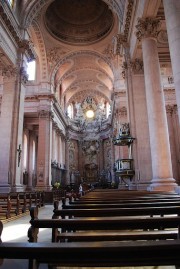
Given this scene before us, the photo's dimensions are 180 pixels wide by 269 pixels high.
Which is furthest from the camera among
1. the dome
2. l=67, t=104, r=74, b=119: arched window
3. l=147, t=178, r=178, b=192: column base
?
l=67, t=104, r=74, b=119: arched window

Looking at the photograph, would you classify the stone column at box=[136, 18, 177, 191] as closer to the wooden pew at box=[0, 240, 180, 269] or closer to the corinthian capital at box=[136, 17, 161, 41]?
the corinthian capital at box=[136, 17, 161, 41]

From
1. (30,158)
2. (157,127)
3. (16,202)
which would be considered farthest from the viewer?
(30,158)

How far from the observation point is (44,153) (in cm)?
1902

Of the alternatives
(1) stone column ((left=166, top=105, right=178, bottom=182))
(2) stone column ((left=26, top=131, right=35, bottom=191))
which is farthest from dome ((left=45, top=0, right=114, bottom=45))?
(2) stone column ((left=26, top=131, right=35, bottom=191))

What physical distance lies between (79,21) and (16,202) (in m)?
18.3

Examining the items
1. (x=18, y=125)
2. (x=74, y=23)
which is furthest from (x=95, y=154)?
(x=18, y=125)

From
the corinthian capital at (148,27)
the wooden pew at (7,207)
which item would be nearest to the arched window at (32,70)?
the corinthian capital at (148,27)

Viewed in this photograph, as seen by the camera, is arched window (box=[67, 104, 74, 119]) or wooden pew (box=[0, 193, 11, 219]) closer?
wooden pew (box=[0, 193, 11, 219])

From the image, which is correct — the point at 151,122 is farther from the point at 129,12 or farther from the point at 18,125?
the point at 18,125

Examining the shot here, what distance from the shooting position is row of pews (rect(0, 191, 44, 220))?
24.6ft

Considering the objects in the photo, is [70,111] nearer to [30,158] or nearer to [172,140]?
[30,158]

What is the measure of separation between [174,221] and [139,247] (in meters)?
0.77

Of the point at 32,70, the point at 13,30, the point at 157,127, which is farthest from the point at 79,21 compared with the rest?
the point at 157,127

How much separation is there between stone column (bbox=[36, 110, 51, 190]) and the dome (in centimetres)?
766
